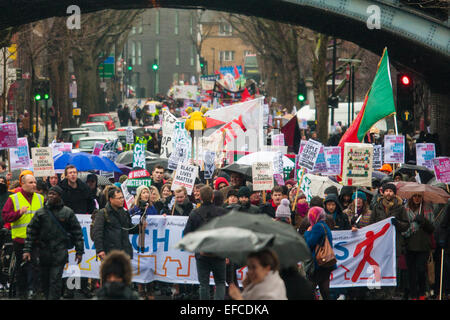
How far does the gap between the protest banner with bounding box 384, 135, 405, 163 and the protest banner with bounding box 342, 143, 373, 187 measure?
3.92 metres

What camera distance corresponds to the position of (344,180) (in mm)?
14672

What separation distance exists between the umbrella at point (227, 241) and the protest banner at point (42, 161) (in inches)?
392

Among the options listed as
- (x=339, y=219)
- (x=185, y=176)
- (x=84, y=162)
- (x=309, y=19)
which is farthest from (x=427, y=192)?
(x=309, y=19)

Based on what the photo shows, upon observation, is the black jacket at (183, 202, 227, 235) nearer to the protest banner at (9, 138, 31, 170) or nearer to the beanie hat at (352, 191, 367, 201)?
the beanie hat at (352, 191, 367, 201)

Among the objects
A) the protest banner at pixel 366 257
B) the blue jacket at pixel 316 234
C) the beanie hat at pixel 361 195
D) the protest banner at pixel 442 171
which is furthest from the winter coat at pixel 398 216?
the protest banner at pixel 442 171

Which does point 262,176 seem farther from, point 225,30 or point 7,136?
point 225,30

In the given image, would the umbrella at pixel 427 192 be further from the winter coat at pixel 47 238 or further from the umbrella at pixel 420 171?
the umbrella at pixel 420 171

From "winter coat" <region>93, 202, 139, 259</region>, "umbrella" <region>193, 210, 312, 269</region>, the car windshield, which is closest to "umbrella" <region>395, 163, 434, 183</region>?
"winter coat" <region>93, 202, 139, 259</region>

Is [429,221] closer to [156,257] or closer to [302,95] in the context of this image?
[156,257]

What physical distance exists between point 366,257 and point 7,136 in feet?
24.5

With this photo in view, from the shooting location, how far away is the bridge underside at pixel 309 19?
2892cm

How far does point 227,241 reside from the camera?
7.11m

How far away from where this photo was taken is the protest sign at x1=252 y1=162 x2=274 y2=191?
15.7 metres
